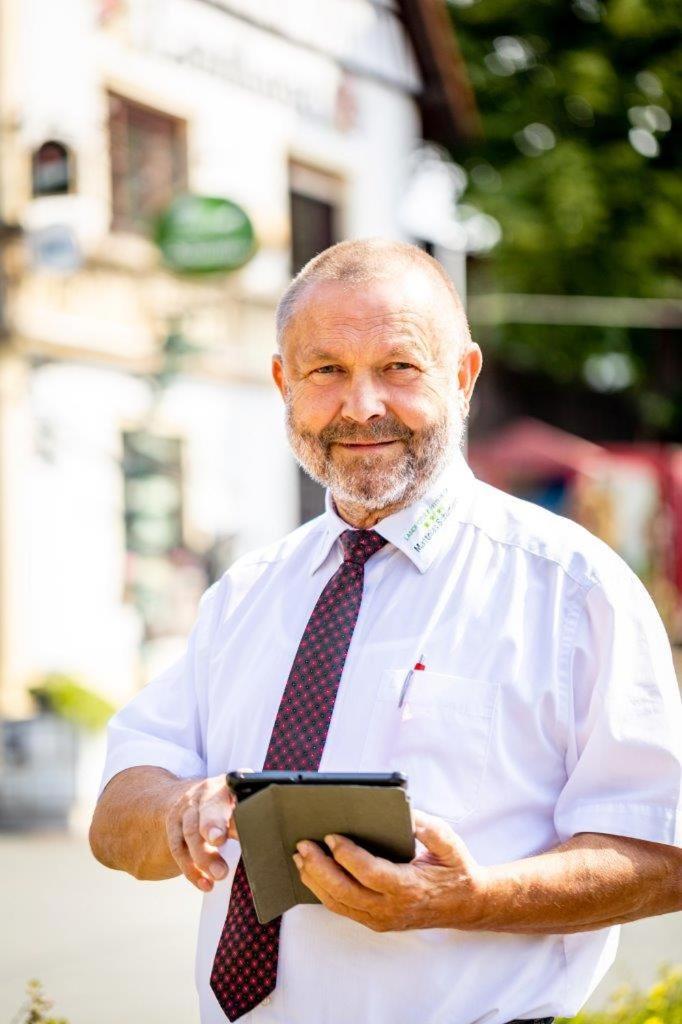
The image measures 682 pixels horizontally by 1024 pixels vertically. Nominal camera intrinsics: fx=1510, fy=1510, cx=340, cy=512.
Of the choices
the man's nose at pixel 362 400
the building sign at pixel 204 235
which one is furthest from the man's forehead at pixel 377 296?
the building sign at pixel 204 235

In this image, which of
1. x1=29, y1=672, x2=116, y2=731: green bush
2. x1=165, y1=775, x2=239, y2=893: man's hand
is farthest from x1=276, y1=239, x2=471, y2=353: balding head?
x1=29, y1=672, x2=116, y2=731: green bush

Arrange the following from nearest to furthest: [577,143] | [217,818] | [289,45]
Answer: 1. [217,818]
2. [289,45]
3. [577,143]

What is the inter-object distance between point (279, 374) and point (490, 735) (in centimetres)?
76

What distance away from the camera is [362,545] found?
7.80ft

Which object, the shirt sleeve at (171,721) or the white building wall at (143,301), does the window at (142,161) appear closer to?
the white building wall at (143,301)

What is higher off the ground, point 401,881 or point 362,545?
Result: point 362,545

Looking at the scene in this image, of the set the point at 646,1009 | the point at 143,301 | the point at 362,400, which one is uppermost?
the point at 143,301

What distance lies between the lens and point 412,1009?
6.89 ft

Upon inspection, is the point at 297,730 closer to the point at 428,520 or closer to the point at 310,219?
the point at 428,520

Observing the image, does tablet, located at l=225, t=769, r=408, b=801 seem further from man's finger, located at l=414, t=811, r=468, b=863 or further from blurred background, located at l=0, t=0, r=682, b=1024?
blurred background, located at l=0, t=0, r=682, b=1024

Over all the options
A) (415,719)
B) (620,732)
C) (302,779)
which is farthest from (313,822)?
(620,732)

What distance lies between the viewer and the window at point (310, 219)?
12.9 meters

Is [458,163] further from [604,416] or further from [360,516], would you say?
[360,516]

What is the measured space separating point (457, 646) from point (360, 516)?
0.31 m
